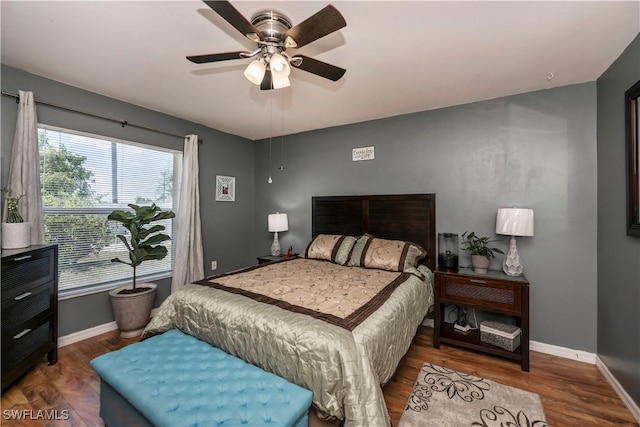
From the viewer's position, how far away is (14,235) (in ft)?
6.58

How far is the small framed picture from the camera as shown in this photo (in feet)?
12.9

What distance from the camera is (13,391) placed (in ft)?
6.11

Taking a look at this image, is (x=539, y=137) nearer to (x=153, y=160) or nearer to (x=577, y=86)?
(x=577, y=86)

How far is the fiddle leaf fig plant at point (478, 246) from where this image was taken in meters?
2.52

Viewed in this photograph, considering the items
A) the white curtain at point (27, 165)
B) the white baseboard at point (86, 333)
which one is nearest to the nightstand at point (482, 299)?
the white baseboard at point (86, 333)

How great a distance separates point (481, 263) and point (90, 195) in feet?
12.9

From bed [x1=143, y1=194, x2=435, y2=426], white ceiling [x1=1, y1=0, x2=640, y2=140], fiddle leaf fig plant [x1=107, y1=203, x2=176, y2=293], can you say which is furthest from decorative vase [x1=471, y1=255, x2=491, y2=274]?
fiddle leaf fig plant [x1=107, y1=203, x2=176, y2=293]

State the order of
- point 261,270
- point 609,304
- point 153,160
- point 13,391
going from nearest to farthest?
point 13,391, point 609,304, point 261,270, point 153,160

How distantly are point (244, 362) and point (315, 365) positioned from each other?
47 cm

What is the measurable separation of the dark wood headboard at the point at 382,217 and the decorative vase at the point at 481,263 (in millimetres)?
491

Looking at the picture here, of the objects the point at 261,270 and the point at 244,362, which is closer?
the point at 244,362

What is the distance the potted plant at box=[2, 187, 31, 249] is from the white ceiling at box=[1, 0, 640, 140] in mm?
1129

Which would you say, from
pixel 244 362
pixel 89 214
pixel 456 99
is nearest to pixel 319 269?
pixel 244 362

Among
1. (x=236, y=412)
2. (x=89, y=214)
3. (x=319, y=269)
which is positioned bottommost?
(x=236, y=412)
